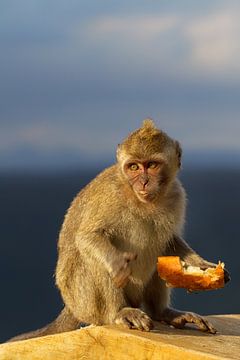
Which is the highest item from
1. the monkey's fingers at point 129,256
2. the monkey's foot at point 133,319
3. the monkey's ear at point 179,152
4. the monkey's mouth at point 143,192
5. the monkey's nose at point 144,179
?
the monkey's ear at point 179,152

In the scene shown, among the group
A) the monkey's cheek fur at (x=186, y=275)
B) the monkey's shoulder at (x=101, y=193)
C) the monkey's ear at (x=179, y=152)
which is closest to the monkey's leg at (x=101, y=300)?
the monkey's cheek fur at (x=186, y=275)

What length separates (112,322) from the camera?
708 centimetres

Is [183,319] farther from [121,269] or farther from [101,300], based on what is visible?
[121,269]

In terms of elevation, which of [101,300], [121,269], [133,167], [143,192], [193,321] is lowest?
[193,321]

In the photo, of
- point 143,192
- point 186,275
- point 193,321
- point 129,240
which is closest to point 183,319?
point 193,321

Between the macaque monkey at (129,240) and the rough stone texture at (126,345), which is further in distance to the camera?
the macaque monkey at (129,240)

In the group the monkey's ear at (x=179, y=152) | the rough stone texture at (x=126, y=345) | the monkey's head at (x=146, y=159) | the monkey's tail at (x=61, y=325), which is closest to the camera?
the rough stone texture at (x=126, y=345)

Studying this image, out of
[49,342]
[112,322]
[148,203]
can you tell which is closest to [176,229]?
[148,203]

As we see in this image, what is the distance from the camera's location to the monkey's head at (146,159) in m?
6.93

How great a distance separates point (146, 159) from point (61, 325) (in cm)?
198

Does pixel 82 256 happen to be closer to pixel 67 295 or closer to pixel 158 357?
pixel 67 295

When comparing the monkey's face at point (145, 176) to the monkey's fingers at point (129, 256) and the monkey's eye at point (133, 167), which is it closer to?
the monkey's eye at point (133, 167)

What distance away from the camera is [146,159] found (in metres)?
6.91

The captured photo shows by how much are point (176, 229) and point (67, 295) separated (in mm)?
1169
